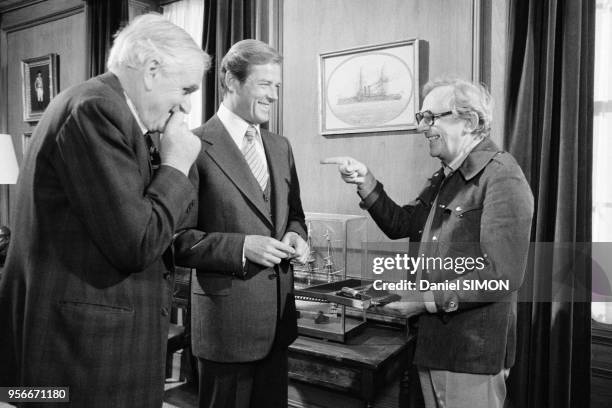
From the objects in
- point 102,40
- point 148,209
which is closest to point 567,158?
point 148,209

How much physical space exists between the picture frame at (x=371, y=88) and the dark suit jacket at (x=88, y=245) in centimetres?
205

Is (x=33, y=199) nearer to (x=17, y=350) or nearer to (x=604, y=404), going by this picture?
(x=17, y=350)

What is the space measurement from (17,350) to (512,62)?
2.45 m

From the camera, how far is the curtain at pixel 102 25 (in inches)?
170

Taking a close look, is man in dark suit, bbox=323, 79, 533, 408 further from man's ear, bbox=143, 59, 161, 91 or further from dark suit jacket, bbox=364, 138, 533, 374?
man's ear, bbox=143, 59, 161, 91

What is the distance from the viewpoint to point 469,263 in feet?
5.19

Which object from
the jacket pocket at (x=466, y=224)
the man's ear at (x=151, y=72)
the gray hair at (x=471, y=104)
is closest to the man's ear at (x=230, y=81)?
the man's ear at (x=151, y=72)

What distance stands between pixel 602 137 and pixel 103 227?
2497 mm

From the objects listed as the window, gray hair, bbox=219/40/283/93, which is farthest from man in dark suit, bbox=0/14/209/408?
the window

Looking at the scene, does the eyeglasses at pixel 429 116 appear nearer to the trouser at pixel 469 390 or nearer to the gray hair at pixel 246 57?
the gray hair at pixel 246 57

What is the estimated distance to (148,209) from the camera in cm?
104

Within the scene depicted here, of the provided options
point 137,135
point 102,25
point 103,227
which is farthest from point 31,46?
point 103,227

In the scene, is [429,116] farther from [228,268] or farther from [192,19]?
[192,19]

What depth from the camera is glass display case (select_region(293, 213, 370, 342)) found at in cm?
250
